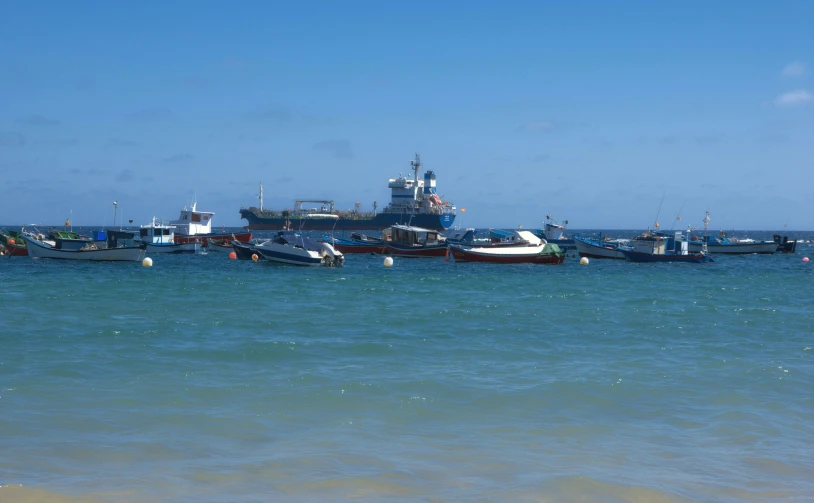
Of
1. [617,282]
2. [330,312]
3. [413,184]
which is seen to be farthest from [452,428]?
[413,184]

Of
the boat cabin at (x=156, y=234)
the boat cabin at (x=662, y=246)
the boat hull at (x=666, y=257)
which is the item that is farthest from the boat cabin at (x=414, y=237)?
the boat cabin at (x=156, y=234)

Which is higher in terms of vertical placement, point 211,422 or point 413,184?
point 413,184

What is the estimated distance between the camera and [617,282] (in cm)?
3800

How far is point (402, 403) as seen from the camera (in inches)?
460

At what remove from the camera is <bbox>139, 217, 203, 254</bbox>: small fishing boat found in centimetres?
5766

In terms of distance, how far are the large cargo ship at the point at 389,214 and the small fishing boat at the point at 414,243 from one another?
68.1 meters

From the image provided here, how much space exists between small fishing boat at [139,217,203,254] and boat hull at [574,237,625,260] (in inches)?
1240

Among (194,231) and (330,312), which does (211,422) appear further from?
(194,231)

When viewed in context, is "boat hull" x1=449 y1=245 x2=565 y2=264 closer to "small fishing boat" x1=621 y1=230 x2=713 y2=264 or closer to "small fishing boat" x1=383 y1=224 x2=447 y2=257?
"small fishing boat" x1=383 y1=224 x2=447 y2=257

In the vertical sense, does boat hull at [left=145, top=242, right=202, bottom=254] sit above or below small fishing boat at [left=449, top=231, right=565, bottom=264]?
below

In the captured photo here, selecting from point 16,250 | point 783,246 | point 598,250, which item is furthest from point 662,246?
point 16,250

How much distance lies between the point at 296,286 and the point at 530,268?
66.2ft

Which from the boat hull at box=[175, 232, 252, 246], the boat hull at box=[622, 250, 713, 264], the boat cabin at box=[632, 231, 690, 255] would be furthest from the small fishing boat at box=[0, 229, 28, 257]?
the boat cabin at box=[632, 231, 690, 255]

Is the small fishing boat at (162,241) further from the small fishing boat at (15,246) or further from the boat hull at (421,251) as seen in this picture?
the boat hull at (421,251)
